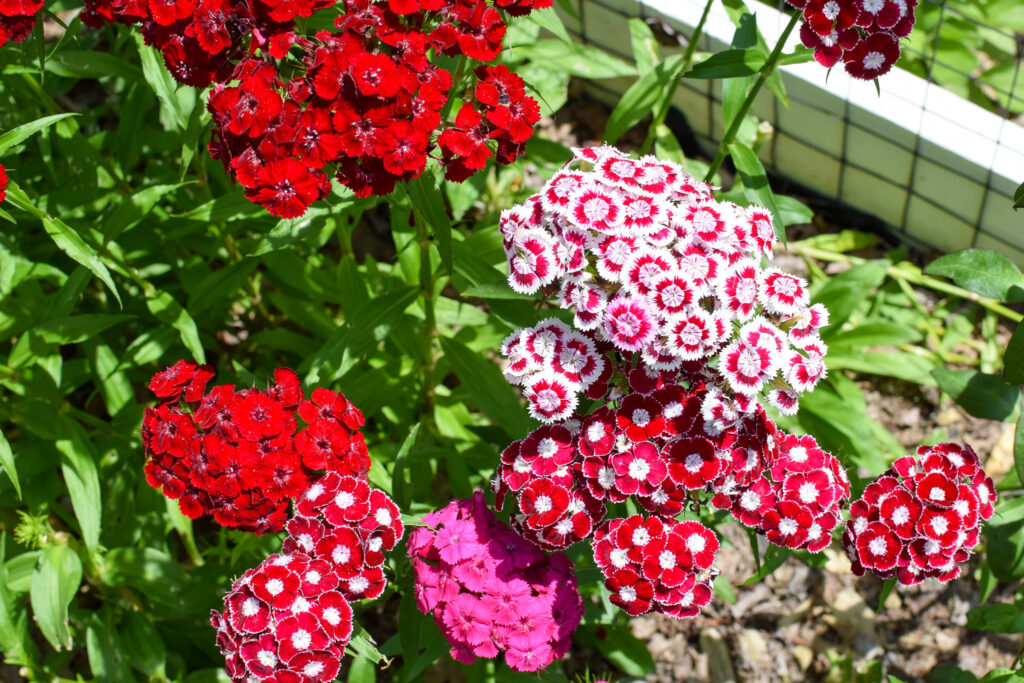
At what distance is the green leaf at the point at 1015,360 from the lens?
310 cm

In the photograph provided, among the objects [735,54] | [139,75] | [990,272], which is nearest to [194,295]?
[139,75]

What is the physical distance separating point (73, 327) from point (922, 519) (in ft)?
9.17

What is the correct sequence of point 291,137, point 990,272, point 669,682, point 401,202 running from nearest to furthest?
point 291,137
point 990,272
point 401,202
point 669,682

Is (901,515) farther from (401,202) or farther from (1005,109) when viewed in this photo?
(1005,109)

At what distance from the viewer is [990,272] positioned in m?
3.19

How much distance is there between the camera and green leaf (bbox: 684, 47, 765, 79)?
318 cm

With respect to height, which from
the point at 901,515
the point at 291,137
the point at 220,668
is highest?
the point at 291,137

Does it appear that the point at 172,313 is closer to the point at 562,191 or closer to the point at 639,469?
the point at 562,191

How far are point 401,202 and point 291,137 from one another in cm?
96

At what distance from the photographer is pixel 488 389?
352 centimetres

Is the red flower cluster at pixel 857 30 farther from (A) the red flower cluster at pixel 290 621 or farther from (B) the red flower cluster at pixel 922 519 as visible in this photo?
(A) the red flower cluster at pixel 290 621

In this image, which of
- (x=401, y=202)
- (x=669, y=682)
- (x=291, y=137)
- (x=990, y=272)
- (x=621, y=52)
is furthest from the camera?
(x=621, y=52)

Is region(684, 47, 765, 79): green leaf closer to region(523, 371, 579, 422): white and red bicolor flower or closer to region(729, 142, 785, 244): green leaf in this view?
region(729, 142, 785, 244): green leaf

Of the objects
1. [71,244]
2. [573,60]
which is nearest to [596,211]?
[71,244]
